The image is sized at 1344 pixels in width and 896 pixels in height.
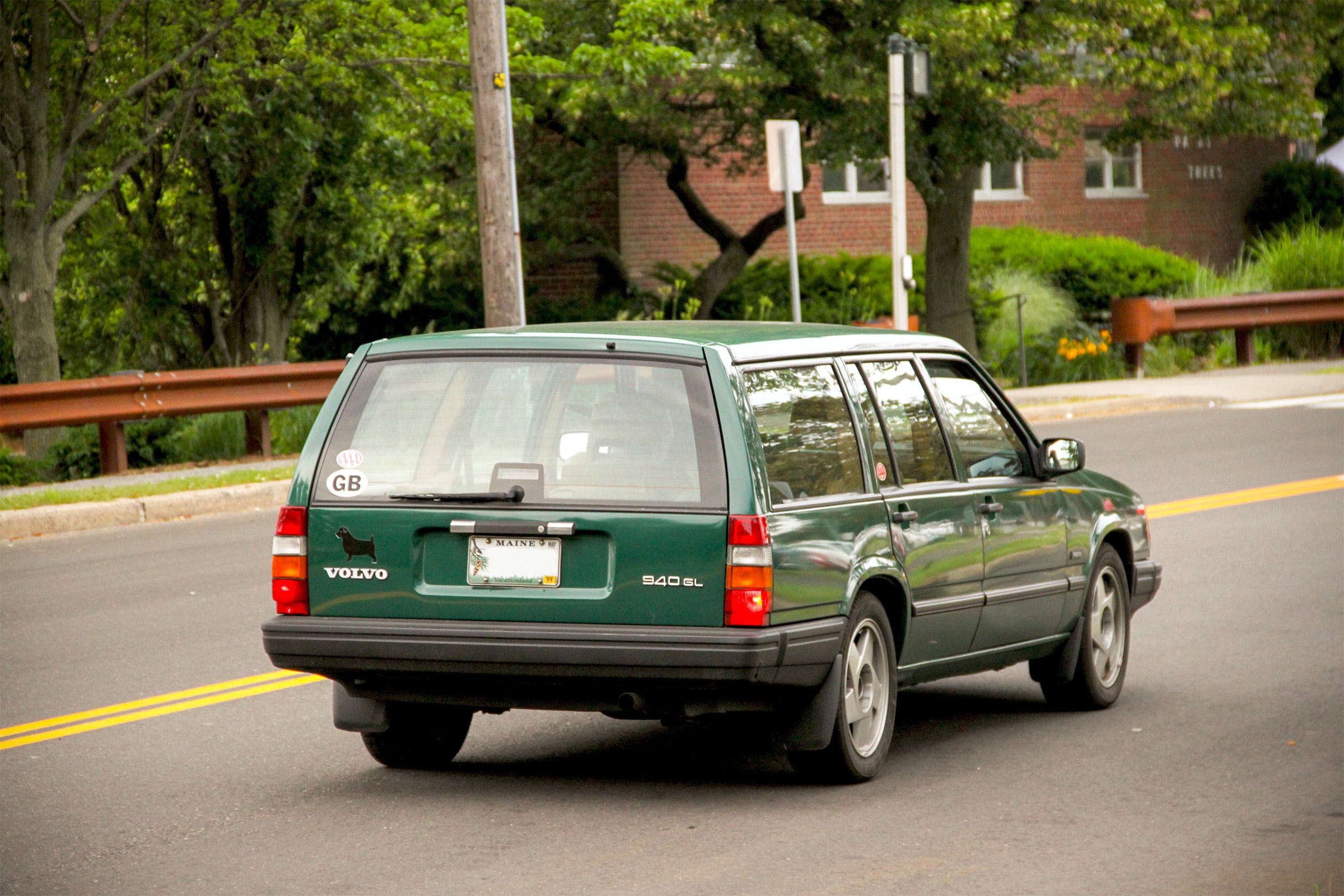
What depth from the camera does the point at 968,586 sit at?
6.82 metres

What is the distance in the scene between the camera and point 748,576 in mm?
5691

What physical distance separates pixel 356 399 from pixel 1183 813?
118 inches

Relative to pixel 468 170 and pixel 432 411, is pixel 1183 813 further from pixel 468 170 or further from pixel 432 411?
pixel 468 170

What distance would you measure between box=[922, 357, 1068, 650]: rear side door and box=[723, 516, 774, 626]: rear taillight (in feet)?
4.86

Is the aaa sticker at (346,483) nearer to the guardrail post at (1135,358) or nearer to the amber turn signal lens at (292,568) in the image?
the amber turn signal lens at (292,568)

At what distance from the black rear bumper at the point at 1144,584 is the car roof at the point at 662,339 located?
1.95 m

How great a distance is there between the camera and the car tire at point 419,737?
653 centimetres

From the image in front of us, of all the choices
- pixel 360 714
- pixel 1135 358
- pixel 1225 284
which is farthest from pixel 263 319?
pixel 360 714

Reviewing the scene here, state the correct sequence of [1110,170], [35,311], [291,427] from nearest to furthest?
[35,311], [291,427], [1110,170]

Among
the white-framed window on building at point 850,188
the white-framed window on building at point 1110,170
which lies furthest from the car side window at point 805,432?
the white-framed window on building at point 1110,170

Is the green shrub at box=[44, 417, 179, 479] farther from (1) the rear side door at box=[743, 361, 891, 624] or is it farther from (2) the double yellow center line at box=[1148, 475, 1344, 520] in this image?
(1) the rear side door at box=[743, 361, 891, 624]

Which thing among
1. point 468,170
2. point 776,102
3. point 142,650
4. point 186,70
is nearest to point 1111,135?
point 776,102

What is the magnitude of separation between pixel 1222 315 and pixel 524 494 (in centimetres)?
2227

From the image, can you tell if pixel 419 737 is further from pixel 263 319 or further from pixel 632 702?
pixel 263 319
